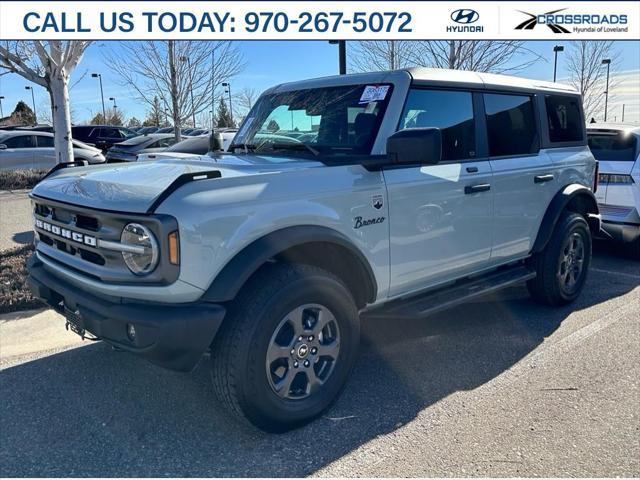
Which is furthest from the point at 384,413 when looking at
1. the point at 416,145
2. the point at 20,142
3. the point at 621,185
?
the point at 20,142

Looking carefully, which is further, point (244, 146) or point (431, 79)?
point (244, 146)

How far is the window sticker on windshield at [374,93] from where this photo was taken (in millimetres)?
3818

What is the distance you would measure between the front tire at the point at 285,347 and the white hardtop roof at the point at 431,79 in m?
1.59

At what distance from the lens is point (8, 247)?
23.5 ft

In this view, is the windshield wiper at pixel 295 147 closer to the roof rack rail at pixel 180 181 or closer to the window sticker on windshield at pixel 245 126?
the window sticker on windshield at pixel 245 126

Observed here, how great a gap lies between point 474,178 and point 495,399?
5.22 ft

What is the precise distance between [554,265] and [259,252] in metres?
3.25

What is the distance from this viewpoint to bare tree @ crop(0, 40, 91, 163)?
663 cm

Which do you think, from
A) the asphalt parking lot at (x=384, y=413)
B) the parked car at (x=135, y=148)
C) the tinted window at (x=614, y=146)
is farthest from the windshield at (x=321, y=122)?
the parked car at (x=135, y=148)

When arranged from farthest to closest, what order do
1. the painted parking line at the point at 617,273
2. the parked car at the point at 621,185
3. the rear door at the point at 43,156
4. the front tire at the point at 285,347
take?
the rear door at the point at 43,156
the parked car at the point at 621,185
the painted parking line at the point at 617,273
the front tire at the point at 285,347

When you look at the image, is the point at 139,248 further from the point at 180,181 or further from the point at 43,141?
the point at 43,141

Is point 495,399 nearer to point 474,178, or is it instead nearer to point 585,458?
point 585,458

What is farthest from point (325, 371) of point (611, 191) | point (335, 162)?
point (611, 191)

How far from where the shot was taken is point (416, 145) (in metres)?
3.29
